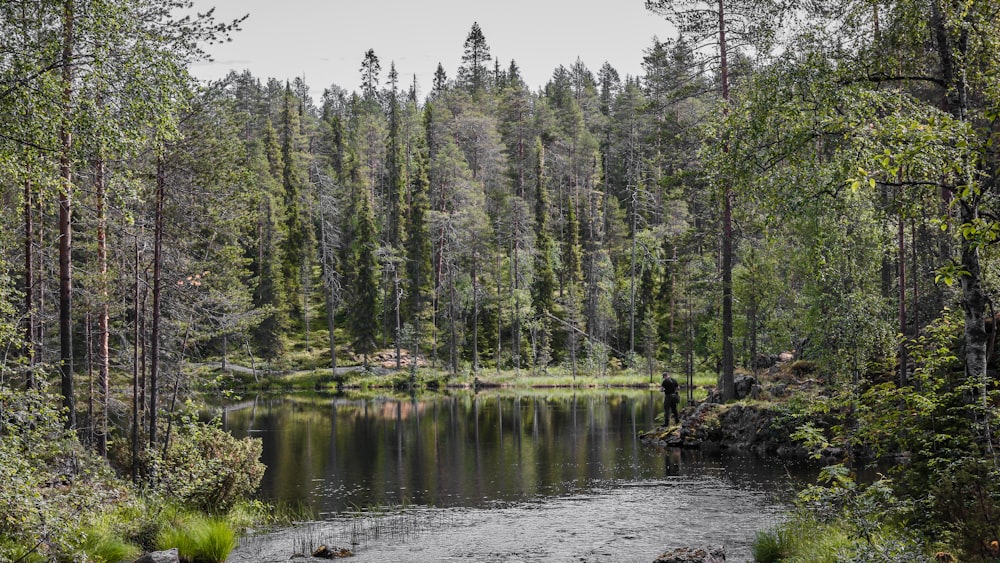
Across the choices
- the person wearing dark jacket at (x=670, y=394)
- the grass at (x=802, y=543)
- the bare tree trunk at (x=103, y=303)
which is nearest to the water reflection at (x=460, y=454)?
the person wearing dark jacket at (x=670, y=394)

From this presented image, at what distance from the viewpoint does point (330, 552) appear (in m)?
13.0


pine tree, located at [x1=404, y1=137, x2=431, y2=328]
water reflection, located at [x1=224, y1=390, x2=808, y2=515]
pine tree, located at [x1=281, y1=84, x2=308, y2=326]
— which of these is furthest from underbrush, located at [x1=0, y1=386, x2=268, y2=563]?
pine tree, located at [x1=281, y1=84, x2=308, y2=326]

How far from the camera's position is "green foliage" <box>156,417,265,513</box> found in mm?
14714

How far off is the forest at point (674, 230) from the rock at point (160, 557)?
243cm

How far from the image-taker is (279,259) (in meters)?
66.4

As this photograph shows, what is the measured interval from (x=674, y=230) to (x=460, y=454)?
42.7 m

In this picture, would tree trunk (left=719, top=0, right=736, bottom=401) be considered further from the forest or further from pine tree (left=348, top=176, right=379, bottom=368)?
pine tree (left=348, top=176, right=379, bottom=368)

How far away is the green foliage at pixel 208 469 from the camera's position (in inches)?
579

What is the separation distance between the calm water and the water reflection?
6 cm

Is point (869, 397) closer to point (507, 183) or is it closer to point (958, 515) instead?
point (958, 515)

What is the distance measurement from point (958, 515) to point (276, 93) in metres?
104

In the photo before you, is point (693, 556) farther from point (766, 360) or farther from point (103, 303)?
point (766, 360)

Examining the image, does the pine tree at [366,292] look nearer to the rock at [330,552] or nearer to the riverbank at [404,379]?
the riverbank at [404,379]

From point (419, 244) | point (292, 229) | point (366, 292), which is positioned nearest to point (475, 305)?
point (419, 244)
